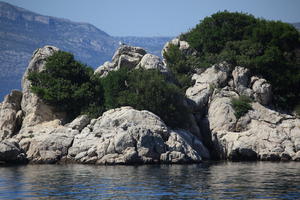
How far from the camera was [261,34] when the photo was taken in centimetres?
8338

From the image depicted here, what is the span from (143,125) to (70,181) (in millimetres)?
18330

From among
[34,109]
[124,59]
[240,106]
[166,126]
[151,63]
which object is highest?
[124,59]

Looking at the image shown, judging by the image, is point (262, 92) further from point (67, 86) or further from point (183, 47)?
point (67, 86)

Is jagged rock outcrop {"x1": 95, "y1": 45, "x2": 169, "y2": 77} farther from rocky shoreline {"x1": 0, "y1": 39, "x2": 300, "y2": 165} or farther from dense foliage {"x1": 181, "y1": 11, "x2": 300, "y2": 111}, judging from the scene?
dense foliage {"x1": 181, "y1": 11, "x2": 300, "y2": 111}

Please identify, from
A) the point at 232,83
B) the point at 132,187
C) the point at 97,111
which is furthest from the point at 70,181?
the point at 232,83

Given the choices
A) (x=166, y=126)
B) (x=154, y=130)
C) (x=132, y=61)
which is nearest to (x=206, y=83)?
(x=132, y=61)

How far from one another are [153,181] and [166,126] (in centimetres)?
2045

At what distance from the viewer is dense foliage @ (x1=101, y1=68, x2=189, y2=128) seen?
236 feet

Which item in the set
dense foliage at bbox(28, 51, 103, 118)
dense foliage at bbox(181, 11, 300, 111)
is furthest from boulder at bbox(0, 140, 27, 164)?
dense foliage at bbox(181, 11, 300, 111)

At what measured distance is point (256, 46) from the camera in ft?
269

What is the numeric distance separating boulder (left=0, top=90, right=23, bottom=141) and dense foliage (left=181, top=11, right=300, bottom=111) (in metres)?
24.4

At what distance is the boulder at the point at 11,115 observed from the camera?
75.7 meters

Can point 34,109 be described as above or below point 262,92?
below

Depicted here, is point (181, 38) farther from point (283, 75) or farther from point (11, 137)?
point (11, 137)
